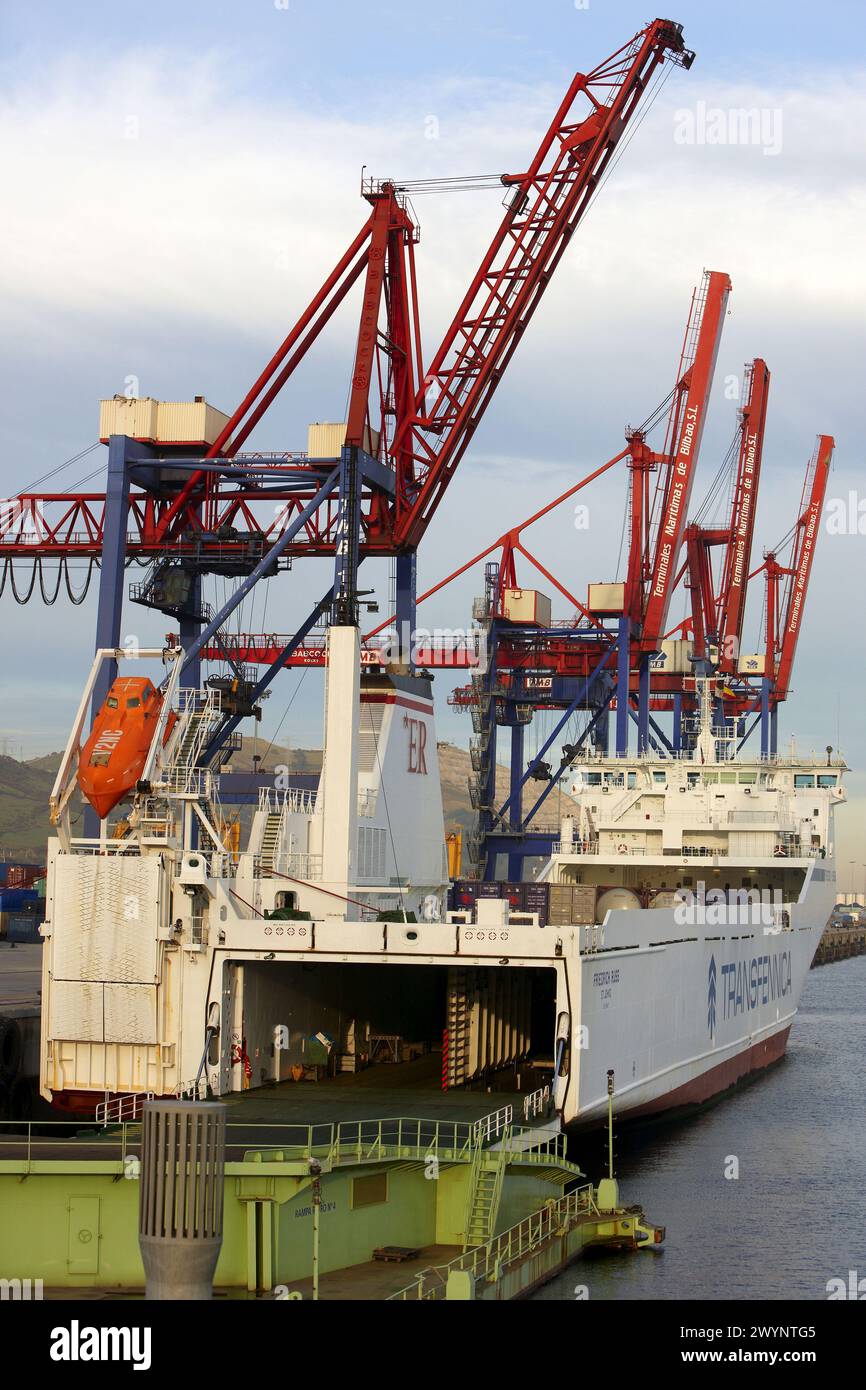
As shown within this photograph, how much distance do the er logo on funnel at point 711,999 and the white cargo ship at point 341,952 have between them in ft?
0.49

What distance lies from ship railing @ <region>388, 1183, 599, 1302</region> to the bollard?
4269 mm

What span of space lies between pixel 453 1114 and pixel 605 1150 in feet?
26.6

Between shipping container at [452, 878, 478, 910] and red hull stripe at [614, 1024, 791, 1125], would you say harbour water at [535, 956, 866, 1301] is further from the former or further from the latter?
shipping container at [452, 878, 478, 910]

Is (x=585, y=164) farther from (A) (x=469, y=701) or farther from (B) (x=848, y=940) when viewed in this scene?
(B) (x=848, y=940)

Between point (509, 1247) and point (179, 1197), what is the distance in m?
7.96

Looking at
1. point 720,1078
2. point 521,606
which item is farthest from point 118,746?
point 521,606

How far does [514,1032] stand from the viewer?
3447 cm

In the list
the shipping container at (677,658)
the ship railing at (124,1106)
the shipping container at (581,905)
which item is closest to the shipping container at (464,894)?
the shipping container at (581,905)

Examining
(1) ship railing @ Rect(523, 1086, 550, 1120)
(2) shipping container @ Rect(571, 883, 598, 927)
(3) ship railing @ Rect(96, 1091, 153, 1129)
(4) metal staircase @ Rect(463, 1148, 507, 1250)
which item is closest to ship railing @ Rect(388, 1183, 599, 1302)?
(4) metal staircase @ Rect(463, 1148, 507, 1250)

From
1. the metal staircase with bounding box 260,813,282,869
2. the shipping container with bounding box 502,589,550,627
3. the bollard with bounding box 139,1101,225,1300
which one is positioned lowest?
the bollard with bounding box 139,1101,225,1300

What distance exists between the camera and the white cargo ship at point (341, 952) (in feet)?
94.7

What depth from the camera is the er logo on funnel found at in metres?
Result: 42.0

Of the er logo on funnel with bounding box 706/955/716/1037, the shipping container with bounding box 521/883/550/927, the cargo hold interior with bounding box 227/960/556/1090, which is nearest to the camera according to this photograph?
the cargo hold interior with bounding box 227/960/556/1090
